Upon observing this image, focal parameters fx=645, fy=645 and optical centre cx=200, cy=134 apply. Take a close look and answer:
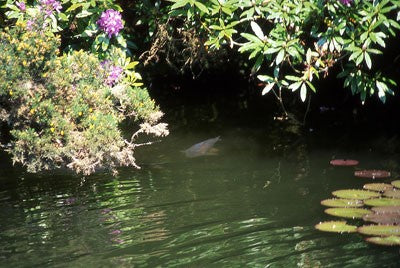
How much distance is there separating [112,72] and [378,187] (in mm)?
2860

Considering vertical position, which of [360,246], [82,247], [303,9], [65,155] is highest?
[303,9]

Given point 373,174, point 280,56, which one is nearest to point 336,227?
point 373,174

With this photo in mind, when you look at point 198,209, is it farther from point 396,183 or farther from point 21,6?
point 21,6

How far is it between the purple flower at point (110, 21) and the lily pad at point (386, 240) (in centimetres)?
338

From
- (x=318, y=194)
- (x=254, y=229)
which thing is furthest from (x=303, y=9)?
(x=254, y=229)

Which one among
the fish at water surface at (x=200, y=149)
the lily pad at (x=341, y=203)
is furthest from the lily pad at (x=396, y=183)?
the fish at water surface at (x=200, y=149)

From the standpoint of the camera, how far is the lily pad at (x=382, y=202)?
5550 millimetres

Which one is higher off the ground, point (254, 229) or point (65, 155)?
point (65, 155)

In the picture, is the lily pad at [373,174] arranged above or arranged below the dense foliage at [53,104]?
below

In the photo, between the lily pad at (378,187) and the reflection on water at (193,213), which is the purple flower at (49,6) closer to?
the reflection on water at (193,213)

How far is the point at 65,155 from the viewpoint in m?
5.81

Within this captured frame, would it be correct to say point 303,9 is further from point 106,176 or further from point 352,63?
point 106,176

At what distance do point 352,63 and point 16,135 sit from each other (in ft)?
11.0

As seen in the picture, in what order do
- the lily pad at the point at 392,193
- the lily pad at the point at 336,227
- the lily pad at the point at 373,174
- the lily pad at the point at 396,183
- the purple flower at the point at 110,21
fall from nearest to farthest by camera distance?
the lily pad at the point at 336,227, the lily pad at the point at 392,193, the lily pad at the point at 396,183, the lily pad at the point at 373,174, the purple flower at the point at 110,21
